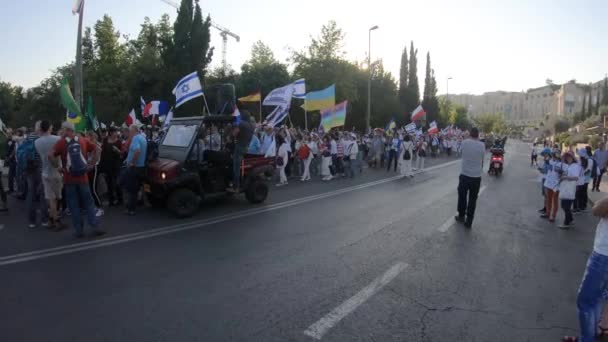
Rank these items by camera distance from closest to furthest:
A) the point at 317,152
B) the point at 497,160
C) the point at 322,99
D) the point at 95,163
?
the point at 95,163, the point at 317,152, the point at 322,99, the point at 497,160

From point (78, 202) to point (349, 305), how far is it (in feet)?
16.8

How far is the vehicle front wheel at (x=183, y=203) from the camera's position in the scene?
8305 millimetres

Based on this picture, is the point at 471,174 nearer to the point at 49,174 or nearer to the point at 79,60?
the point at 49,174

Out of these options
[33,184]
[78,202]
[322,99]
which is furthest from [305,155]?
[78,202]

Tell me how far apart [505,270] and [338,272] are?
2.44m

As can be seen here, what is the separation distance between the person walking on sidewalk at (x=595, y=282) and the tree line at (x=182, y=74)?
97.9ft

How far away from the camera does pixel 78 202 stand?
6.88 metres

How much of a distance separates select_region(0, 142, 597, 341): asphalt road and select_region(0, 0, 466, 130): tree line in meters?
26.3

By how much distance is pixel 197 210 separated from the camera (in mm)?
9055

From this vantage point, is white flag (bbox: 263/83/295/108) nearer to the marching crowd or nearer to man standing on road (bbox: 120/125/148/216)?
the marching crowd

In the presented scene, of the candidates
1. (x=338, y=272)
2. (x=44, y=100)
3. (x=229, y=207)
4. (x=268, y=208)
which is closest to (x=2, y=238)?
(x=229, y=207)

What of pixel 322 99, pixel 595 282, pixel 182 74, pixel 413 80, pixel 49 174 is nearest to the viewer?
pixel 595 282

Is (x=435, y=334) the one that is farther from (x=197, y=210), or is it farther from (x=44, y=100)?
(x=44, y=100)

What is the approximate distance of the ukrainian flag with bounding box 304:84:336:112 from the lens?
18.3m
